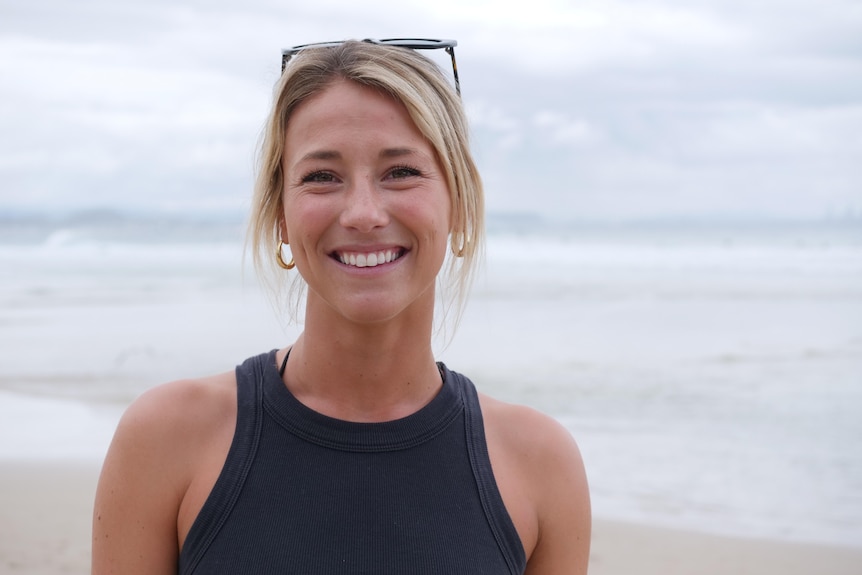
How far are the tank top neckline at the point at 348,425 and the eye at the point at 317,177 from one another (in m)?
0.41

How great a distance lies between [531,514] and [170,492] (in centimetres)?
74

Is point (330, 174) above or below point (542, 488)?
above

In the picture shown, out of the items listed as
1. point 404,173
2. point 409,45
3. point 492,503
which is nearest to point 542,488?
point 492,503

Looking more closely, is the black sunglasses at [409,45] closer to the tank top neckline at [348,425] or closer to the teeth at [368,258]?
the teeth at [368,258]

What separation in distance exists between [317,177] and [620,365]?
30.3ft

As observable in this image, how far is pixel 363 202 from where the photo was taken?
1971 mm

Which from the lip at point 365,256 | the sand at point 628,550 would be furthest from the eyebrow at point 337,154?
the sand at point 628,550

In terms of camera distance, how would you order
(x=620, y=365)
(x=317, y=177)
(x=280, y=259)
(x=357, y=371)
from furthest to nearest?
(x=620, y=365)
(x=280, y=259)
(x=357, y=371)
(x=317, y=177)

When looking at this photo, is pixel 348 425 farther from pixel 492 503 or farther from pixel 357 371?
pixel 492 503

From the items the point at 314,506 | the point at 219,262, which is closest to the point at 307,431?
the point at 314,506

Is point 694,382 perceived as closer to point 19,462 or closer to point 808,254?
point 19,462

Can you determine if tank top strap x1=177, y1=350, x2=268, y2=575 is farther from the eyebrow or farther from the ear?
the eyebrow

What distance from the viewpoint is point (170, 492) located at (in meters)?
1.94

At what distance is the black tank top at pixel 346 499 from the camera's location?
75.0 inches
